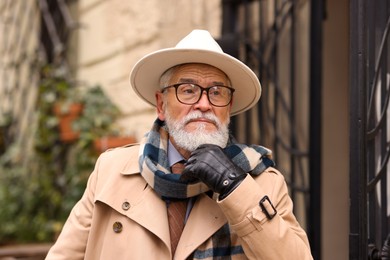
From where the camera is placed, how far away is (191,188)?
2.52 m

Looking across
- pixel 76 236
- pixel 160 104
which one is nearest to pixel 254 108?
pixel 160 104

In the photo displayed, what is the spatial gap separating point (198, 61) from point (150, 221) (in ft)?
1.99

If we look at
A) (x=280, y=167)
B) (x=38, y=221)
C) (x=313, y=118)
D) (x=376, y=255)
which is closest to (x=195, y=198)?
(x=376, y=255)

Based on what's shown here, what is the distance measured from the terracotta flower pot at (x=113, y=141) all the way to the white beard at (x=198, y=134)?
2328 millimetres

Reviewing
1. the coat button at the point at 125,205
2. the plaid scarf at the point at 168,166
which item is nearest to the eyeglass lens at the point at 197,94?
the plaid scarf at the point at 168,166

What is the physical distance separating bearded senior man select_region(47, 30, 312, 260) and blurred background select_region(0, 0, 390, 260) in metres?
0.51

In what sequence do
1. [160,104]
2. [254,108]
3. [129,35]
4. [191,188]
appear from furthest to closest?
[129,35]
[254,108]
[160,104]
[191,188]

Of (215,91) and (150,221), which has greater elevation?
(215,91)

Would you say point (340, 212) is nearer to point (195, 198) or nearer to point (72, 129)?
point (72, 129)

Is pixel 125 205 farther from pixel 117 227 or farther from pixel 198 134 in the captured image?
pixel 198 134

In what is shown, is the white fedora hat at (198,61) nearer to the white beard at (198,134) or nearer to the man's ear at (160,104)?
the man's ear at (160,104)

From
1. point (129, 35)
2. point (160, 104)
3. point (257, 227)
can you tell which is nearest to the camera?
point (257, 227)

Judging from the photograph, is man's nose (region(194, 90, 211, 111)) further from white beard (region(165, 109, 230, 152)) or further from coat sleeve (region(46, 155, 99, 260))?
coat sleeve (region(46, 155, 99, 260))

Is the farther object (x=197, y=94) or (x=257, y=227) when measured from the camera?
(x=197, y=94)
